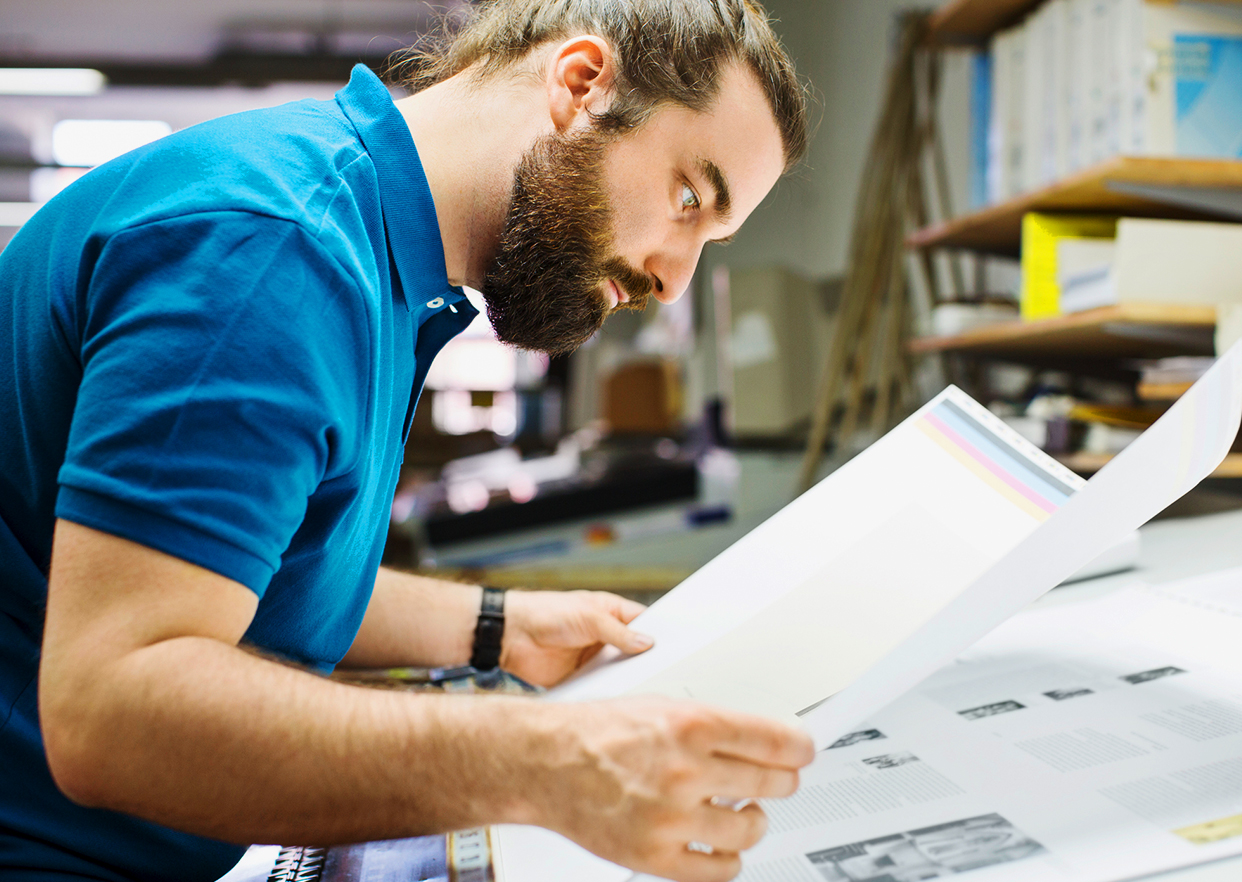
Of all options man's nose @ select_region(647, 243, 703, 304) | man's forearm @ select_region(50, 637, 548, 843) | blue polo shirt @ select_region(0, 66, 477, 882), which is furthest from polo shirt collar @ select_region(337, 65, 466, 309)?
man's forearm @ select_region(50, 637, 548, 843)

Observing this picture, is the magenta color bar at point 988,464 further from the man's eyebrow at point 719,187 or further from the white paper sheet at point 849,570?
the man's eyebrow at point 719,187

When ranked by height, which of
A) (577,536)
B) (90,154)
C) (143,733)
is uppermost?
(90,154)

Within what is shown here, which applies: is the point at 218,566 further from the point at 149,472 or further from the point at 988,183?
the point at 988,183

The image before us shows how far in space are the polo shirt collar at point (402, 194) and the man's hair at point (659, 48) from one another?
0.16 metres

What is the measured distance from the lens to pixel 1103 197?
1.51 metres

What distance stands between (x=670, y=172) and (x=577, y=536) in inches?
56.1

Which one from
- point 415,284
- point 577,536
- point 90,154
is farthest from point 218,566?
point 90,154

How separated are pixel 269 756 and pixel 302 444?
0.19 metres

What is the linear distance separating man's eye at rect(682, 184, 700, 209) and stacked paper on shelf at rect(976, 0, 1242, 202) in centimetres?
107

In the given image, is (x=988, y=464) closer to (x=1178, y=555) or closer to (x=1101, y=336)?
(x=1178, y=555)

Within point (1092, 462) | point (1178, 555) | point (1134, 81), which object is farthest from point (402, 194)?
point (1134, 81)

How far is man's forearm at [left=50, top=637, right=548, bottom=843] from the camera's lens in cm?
47

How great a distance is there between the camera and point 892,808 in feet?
1.85

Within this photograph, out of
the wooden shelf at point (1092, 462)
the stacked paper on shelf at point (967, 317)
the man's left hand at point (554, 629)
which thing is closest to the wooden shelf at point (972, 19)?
the stacked paper on shelf at point (967, 317)
